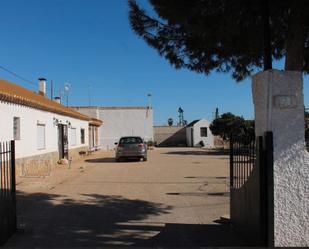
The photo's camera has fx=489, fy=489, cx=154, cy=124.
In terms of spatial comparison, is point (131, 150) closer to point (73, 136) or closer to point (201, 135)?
point (73, 136)

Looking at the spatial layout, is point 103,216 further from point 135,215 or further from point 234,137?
point 234,137

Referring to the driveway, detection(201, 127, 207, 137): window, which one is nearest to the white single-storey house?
the driveway

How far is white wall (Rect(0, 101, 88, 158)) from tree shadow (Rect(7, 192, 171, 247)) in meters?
4.34

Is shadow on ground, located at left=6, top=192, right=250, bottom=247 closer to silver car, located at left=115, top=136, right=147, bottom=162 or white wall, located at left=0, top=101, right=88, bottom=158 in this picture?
white wall, located at left=0, top=101, right=88, bottom=158

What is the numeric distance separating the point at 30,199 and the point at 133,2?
251 inches

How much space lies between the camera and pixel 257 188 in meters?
6.66

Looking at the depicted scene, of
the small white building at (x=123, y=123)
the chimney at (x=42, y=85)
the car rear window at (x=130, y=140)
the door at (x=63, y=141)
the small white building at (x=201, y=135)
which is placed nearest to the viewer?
the door at (x=63, y=141)

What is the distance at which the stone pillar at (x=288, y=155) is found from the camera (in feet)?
21.1

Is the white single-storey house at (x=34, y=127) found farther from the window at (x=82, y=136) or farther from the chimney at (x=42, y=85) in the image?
the chimney at (x=42, y=85)

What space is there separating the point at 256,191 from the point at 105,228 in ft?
10.9

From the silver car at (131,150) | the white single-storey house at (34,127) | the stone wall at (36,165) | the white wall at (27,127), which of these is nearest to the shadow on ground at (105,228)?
the white wall at (27,127)

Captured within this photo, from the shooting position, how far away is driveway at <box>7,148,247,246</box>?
795 centimetres

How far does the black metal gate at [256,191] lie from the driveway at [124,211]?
510mm

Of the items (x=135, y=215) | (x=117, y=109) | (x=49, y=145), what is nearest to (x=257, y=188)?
(x=135, y=215)
